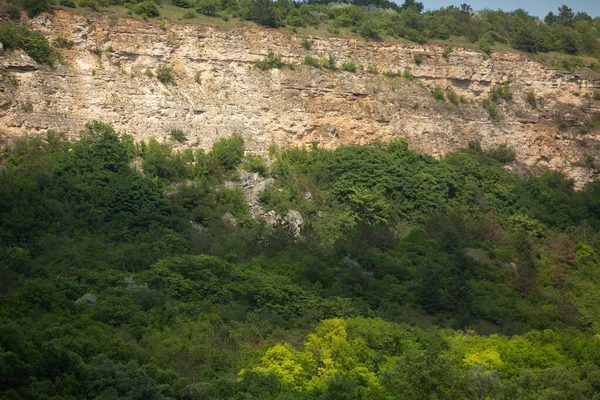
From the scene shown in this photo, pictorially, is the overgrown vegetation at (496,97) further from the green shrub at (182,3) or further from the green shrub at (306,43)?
the green shrub at (182,3)

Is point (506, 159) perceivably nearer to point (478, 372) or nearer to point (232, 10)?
point (232, 10)

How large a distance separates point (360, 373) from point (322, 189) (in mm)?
16996

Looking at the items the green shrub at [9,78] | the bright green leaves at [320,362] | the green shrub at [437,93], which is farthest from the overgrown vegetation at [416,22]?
the bright green leaves at [320,362]

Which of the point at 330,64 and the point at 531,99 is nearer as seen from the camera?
the point at 330,64

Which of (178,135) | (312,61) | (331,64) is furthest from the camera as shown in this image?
(331,64)

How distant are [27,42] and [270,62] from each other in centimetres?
1132

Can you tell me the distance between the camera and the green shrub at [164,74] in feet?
198

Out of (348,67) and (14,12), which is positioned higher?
(14,12)

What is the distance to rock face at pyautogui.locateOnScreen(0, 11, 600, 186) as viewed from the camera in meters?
58.2

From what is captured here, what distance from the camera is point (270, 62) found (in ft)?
208

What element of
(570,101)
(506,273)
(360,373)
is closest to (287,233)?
(506,273)

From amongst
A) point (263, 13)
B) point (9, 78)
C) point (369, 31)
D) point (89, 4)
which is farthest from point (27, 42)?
point (369, 31)

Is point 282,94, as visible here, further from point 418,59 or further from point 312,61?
point 418,59

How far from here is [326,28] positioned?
67500 mm
